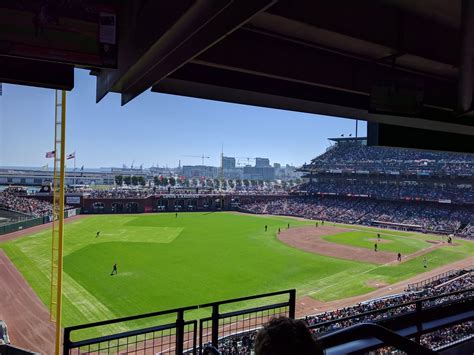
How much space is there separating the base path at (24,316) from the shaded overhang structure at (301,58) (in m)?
16.4

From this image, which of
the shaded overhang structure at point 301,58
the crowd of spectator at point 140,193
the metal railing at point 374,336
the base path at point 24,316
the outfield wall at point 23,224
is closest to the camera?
the metal railing at point 374,336

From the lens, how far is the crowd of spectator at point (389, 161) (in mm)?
66312

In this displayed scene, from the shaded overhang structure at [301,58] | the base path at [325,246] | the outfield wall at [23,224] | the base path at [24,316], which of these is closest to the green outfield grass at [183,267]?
the base path at [24,316]

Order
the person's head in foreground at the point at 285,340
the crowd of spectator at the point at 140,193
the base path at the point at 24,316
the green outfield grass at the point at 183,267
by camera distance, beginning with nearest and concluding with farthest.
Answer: the person's head in foreground at the point at 285,340
the base path at the point at 24,316
the green outfield grass at the point at 183,267
the crowd of spectator at the point at 140,193

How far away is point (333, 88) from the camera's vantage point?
5.53 meters

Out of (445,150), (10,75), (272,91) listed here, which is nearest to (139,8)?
(10,75)

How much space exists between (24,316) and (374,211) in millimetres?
56721

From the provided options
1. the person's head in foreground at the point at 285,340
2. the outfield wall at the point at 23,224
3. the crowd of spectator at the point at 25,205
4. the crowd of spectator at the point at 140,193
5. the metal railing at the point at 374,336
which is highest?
the person's head in foreground at the point at 285,340

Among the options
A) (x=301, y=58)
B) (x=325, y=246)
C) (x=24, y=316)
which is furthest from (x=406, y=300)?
(x=325, y=246)

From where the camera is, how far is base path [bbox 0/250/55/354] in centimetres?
1742

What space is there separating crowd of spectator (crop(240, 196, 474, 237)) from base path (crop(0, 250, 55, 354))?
4880 cm

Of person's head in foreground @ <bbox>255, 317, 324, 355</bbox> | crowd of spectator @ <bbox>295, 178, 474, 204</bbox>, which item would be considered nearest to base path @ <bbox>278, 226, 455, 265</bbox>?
crowd of spectator @ <bbox>295, 178, 474, 204</bbox>

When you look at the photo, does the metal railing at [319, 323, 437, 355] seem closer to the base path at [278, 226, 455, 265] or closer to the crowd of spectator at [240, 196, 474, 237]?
the base path at [278, 226, 455, 265]

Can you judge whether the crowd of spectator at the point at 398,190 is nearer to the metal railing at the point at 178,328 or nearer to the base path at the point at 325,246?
the base path at the point at 325,246
